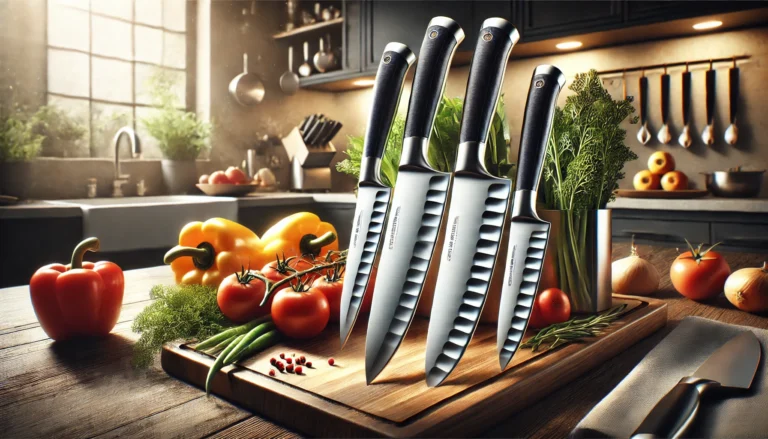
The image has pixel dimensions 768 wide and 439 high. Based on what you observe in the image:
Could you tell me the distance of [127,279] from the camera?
1181 mm

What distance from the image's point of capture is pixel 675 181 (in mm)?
2496

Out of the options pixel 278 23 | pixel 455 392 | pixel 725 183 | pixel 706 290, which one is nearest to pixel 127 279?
pixel 455 392

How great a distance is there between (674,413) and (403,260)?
27cm

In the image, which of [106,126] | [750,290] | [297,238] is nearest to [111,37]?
[106,126]

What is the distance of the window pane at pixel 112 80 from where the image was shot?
126 inches

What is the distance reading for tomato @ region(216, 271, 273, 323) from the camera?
714 millimetres

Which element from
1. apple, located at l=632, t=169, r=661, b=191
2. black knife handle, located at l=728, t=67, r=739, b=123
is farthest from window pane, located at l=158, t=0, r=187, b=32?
black knife handle, located at l=728, t=67, r=739, b=123

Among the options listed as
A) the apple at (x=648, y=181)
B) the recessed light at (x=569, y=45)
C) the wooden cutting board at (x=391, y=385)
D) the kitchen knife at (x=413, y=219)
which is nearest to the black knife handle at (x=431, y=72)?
the kitchen knife at (x=413, y=219)

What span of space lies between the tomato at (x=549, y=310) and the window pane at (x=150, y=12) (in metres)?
3.43

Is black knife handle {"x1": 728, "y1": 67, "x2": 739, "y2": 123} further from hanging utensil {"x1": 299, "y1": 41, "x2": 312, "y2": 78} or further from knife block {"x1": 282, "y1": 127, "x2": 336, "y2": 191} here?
hanging utensil {"x1": 299, "y1": 41, "x2": 312, "y2": 78}

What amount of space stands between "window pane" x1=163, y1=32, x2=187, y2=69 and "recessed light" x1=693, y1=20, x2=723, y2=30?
2918mm

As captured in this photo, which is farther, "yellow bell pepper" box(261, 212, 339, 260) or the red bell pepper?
"yellow bell pepper" box(261, 212, 339, 260)

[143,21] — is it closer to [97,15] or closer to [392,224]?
[97,15]

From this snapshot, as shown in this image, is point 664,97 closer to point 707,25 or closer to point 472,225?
point 707,25
